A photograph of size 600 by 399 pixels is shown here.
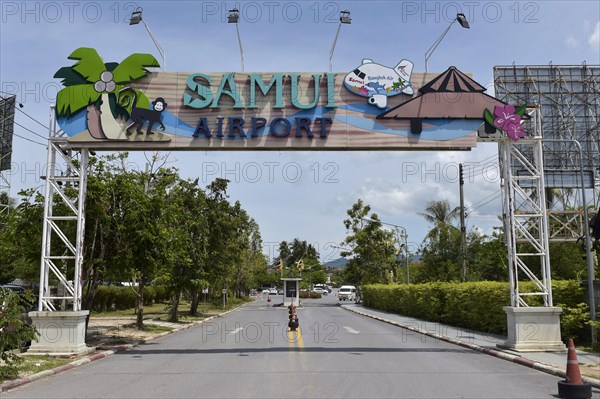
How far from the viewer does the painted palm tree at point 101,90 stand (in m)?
17.2

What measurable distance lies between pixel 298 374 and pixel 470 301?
14.0 meters

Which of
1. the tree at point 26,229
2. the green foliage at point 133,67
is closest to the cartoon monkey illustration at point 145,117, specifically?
the green foliage at point 133,67

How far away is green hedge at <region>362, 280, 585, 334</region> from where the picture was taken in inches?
725

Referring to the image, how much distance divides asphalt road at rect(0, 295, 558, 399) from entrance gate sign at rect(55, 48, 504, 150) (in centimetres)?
600

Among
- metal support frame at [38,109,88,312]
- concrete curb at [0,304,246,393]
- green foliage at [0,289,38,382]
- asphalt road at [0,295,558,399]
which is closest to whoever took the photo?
asphalt road at [0,295,558,399]

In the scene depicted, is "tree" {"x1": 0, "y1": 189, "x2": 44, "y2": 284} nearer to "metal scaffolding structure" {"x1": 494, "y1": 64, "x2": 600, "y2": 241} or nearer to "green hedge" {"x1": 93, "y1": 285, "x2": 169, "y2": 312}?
"green hedge" {"x1": 93, "y1": 285, "x2": 169, "y2": 312}

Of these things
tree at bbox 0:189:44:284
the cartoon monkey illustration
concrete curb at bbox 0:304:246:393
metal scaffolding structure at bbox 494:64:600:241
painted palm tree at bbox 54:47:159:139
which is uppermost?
metal scaffolding structure at bbox 494:64:600:241

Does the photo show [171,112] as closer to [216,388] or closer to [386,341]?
[216,388]

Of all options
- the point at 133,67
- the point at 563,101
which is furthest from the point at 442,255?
the point at 133,67

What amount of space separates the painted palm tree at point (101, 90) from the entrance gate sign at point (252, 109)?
0.03 metres

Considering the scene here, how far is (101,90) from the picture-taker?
17.4 m

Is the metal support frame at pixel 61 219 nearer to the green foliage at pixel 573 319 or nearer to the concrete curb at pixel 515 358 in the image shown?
the concrete curb at pixel 515 358

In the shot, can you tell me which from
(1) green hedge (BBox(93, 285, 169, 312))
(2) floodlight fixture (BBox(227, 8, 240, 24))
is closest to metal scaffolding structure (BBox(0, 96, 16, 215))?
(1) green hedge (BBox(93, 285, 169, 312))

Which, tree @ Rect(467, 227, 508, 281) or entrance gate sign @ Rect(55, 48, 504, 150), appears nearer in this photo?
entrance gate sign @ Rect(55, 48, 504, 150)
